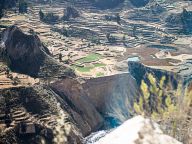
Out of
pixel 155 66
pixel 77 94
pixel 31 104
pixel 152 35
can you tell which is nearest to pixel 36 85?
pixel 31 104

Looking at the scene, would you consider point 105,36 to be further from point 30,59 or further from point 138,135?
point 138,135

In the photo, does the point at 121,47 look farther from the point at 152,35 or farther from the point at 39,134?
the point at 39,134

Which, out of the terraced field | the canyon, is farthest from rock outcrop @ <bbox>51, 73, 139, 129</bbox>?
the terraced field

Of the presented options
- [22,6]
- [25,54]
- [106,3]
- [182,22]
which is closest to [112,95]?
[25,54]

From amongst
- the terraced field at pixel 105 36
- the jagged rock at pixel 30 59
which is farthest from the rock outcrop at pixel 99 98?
the jagged rock at pixel 30 59

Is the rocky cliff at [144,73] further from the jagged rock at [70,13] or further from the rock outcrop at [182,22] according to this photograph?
the jagged rock at [70,13]

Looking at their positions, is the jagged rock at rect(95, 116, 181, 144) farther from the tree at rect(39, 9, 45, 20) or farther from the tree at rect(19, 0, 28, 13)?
the tree at rect(19, 0, 28, 13)
